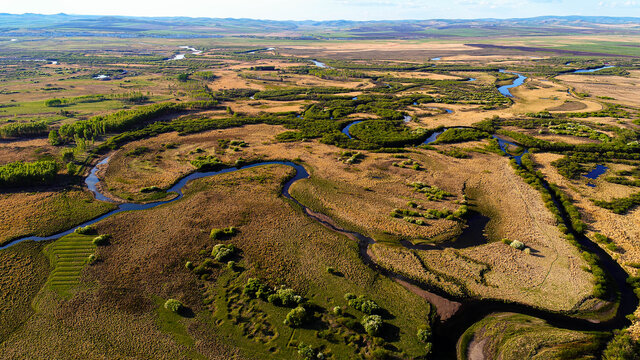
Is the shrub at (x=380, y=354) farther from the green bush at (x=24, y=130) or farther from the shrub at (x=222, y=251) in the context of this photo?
the green bush at (x=24, y=130)

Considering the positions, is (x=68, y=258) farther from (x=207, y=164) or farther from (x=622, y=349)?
(x=622, y=349)

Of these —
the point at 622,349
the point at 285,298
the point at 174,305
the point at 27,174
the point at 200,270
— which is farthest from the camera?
the point at 27,174

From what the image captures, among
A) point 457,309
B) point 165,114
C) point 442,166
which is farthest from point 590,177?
point 165,114

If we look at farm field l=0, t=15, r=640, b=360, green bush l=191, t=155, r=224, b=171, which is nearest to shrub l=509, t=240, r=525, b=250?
farm field l=0, t=15, r=640, b=360

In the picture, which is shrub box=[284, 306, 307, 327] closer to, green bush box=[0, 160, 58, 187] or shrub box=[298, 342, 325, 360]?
shrub box=[298, 342, 325, 360]

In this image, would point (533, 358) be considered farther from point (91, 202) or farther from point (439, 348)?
point (91, 202)

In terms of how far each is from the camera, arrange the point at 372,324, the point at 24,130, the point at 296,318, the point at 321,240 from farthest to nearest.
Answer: the point at 24,130 → the point at 321,240 → the point at 296,318 → the point at 372,324

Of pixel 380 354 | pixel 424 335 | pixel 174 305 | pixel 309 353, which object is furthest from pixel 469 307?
pixel 174 305
